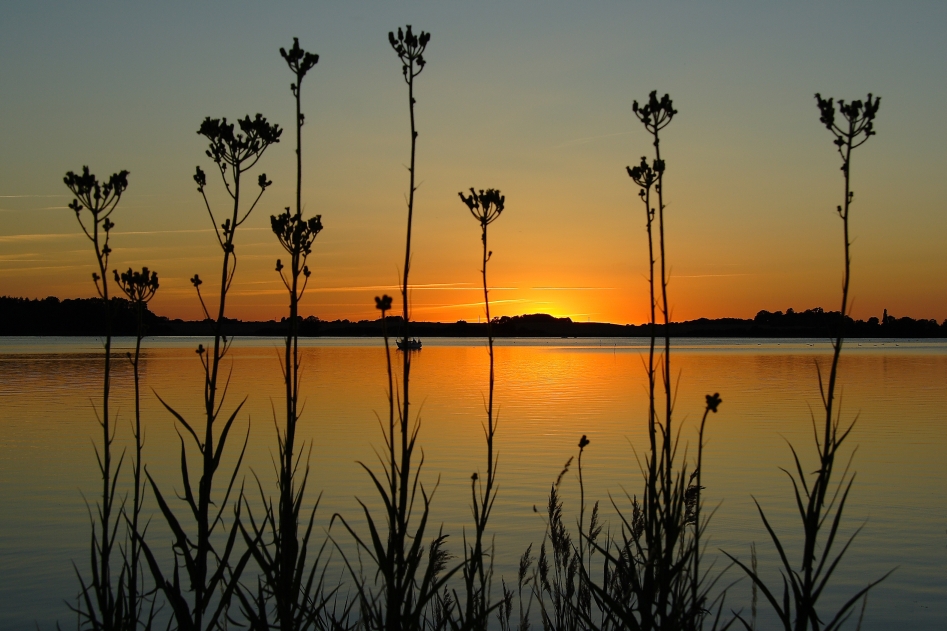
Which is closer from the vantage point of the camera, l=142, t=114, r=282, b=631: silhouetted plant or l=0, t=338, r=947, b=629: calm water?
l=142, t=114, r=282, b=631: silhouetted plant

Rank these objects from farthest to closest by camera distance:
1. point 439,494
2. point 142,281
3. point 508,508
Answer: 1. point 439,494
2. point 508,508
3. point 142,281

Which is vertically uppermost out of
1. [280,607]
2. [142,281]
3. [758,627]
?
[142,281]

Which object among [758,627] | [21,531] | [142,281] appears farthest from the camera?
[21,531]

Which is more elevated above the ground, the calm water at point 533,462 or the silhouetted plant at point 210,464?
the silhouetted plant at point 210,464

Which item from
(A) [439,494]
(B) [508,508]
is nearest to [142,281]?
(B) [508,508]

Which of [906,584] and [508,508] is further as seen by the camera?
[508,508]

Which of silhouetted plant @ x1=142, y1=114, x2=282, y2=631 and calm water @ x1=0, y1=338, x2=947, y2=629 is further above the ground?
silhouetted plant @ x1=142, y1=114, x2=282, y2=631

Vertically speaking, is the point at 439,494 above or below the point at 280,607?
below

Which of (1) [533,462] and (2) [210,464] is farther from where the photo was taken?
(1) [533,462]

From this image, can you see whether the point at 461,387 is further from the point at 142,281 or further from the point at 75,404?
the point at 142,281

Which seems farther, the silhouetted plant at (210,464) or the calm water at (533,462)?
the calm water at (533,462)

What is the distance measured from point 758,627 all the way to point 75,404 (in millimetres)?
20076

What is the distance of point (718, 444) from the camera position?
50.5 feet

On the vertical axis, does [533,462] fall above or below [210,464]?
below
